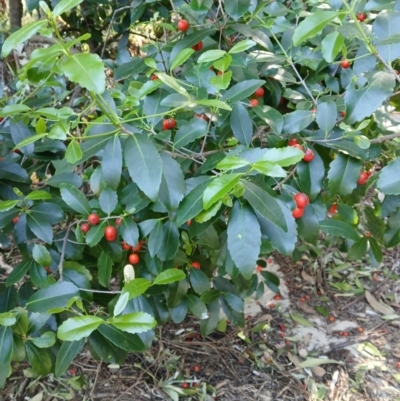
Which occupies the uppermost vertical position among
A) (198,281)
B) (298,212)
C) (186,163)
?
(186,163)

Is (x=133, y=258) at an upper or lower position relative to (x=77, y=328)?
lower

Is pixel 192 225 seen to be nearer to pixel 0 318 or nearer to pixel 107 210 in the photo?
pixel 107 210

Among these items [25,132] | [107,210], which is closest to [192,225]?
[107,210]

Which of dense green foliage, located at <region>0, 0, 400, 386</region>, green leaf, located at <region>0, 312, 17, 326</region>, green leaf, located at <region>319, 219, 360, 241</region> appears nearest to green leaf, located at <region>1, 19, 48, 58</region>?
dense green foliage, located at <region>0, 0, 400, 386</region>

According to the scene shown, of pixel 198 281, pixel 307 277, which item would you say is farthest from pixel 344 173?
pixel 307 277

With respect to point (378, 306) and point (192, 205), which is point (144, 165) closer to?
point (192, 205)

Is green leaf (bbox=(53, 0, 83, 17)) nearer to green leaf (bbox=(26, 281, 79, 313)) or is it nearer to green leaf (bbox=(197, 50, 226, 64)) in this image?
green leaf (bbox=(197, 50, 226, 64))

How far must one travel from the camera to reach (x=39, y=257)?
3.80 feet

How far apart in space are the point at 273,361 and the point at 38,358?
139cm

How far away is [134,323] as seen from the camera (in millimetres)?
807

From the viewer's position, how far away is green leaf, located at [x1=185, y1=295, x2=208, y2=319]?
5.09ft

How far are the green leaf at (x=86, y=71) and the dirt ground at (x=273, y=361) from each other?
5.50ft

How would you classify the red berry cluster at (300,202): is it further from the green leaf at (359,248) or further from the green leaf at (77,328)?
the green leaf at (359,248)

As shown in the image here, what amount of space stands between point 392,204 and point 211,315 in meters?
0.83
